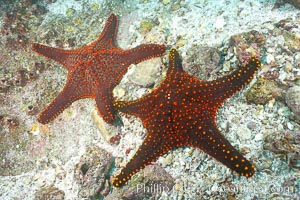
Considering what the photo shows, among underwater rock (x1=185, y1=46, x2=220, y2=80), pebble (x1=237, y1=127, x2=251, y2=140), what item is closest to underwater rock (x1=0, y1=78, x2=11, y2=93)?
underwater rock (x1=185, y1=46, x2=220, y2=80)

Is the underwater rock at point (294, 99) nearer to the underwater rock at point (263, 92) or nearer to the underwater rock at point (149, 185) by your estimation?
the underwater rock at point (263, 92)

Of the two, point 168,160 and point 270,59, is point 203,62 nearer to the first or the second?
point 270,59

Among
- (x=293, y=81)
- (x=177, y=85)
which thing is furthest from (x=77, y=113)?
(x=293, y=81)

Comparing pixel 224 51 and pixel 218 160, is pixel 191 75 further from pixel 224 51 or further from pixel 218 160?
pixel 218 160

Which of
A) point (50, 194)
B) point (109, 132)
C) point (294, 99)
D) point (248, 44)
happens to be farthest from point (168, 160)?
point (248, 44)

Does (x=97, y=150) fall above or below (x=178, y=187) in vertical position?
above

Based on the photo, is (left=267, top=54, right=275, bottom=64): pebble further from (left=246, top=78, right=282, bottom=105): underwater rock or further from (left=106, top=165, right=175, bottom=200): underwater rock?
(left=106, top=165, right=175, bottom=200): underwater rock
